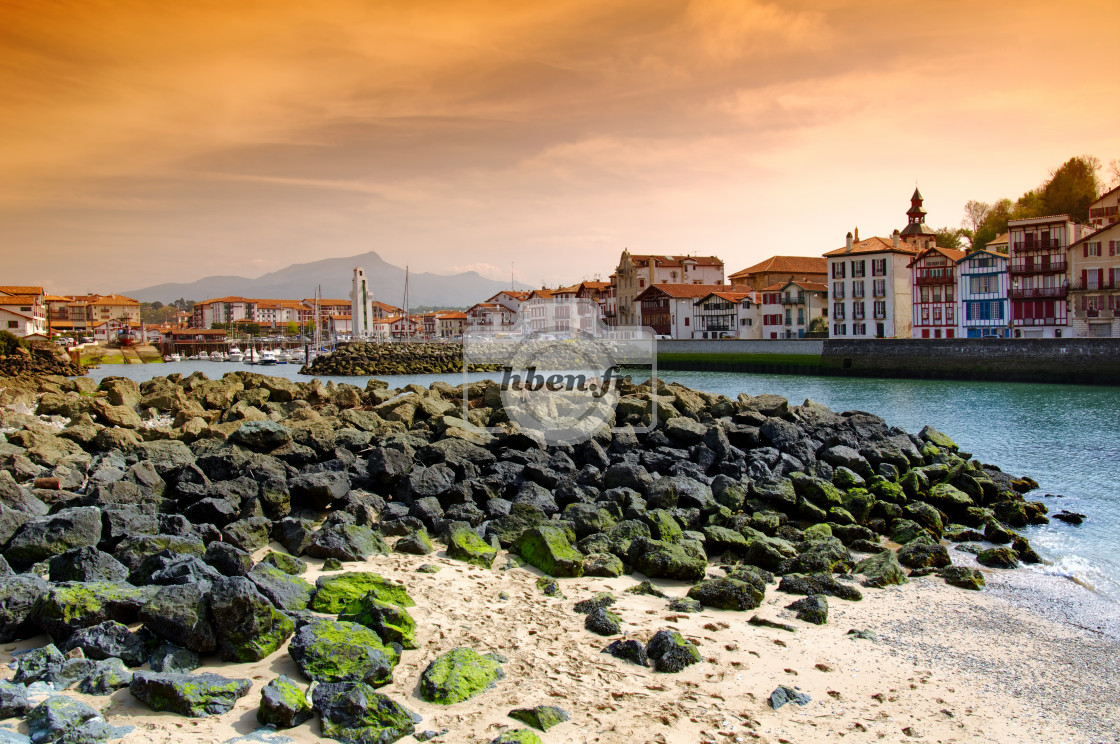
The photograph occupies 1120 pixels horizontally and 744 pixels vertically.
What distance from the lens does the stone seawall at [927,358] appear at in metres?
38.9

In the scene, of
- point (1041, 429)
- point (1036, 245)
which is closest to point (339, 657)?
point (1041, 429)

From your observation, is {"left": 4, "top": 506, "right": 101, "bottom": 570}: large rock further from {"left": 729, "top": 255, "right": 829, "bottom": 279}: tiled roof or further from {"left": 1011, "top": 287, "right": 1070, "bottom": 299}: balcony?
{"left": 729, "top": 255, "right": 829, "bottom": 279}: tiled roof

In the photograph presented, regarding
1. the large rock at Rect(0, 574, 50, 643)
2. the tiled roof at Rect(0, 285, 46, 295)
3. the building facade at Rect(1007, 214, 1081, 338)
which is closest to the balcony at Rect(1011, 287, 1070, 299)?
the building facade at Rect(1007, 214, 1081, 338)

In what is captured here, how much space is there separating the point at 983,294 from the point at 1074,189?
66.4 feet

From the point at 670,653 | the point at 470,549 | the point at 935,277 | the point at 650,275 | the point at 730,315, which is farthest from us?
the point at 650,275

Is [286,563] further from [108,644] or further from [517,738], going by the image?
[517,738]

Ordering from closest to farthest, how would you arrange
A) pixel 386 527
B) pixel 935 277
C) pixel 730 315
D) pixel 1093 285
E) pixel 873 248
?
1. pixel 386 527
2. pixel 1093 285
3. pixel 935 277
4. pixel 873 248
5. pixel 730 315

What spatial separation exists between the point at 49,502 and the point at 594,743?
7983 millimetres

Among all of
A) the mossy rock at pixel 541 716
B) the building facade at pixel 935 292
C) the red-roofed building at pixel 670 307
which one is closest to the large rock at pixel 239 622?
the mossy rock at pixel 541 716

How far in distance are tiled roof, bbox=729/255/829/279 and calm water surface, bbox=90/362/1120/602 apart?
28475mm

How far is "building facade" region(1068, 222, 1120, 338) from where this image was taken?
46750mm

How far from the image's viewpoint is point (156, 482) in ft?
32.2

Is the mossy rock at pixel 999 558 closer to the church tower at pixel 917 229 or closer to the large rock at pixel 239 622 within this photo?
the large rock at pixel 239 622

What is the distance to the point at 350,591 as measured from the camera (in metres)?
6.75
